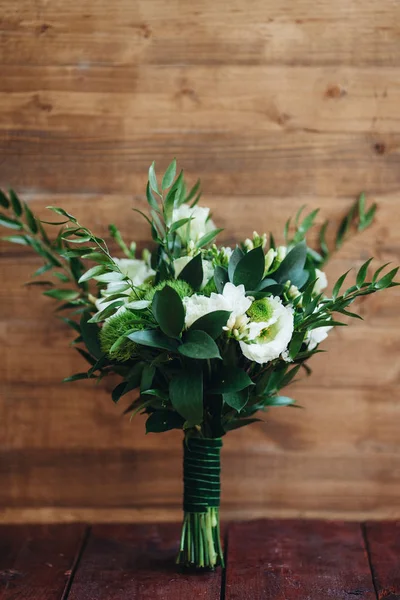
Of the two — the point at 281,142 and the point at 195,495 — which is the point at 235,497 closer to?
the point at 195,495

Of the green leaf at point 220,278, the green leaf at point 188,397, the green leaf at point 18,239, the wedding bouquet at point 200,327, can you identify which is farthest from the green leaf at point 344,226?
the green leaf at point 18,239

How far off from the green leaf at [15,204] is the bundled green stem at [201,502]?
489mm

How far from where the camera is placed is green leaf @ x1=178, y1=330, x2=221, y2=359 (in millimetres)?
854

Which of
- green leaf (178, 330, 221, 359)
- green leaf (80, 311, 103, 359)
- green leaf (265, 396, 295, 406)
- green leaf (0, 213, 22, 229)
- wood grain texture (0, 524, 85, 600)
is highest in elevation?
green leaf (178, 330, 221, 359)

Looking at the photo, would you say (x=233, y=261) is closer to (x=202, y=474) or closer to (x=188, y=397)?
(x=188, y=397)

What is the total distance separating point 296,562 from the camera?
3.60ft

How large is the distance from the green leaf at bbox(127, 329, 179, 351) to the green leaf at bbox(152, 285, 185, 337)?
2 centimetres

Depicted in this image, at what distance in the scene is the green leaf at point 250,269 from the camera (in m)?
0.92

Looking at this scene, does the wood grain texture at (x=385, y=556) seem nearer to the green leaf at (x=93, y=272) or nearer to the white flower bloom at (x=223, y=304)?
the white flower bloom at (x=223, y=304)

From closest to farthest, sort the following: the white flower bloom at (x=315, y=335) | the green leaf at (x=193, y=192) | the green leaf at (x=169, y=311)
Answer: the green leaf at (x=169, y=311) → the white flower bloom at (x=315, y=335) → the green leaf at (x=193, y=192)

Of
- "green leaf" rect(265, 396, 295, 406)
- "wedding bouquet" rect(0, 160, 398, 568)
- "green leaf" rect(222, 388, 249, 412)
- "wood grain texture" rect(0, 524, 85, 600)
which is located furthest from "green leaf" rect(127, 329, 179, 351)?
"wood grain texture" rect(0, 524, 85, 600)

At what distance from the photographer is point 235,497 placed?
1.25 metres

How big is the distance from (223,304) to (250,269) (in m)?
0.07

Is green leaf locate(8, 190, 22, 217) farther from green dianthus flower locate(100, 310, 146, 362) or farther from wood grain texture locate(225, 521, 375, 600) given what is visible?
wood grain texture locate(225, 521, 375, 600)
